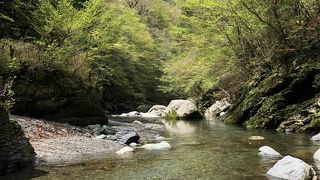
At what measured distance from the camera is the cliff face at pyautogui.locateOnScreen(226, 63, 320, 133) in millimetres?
17625

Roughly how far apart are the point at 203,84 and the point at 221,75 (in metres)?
4.08

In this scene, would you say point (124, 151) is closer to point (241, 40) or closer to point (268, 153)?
point (268, 153)

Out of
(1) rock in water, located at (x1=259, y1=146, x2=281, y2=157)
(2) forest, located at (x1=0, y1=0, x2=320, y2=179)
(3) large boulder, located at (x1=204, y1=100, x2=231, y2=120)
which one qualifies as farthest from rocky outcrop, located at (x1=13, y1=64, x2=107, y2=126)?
(3) large boulder, located at (x1=204, y1=100, x2=231, y2=120)

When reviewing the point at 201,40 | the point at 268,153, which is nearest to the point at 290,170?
the point at 268,153

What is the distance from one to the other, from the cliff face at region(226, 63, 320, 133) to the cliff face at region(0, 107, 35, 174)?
38.5ft

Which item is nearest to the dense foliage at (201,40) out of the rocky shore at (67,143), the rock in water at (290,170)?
the rocky shore at (67,143)

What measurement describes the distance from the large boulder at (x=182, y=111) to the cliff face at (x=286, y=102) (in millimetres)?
6480

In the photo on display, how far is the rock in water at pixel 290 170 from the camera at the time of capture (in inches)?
332

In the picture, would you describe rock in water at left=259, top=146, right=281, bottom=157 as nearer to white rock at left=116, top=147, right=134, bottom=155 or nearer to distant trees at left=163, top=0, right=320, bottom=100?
white rock at left=116, top=147, right=134, bottom=155

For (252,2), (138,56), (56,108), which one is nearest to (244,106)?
(252,2)

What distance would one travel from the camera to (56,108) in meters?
18.6

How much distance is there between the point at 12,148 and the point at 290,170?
6.33 metres

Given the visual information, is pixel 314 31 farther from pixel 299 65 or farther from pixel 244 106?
pixel 244 106

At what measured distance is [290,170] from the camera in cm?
861
